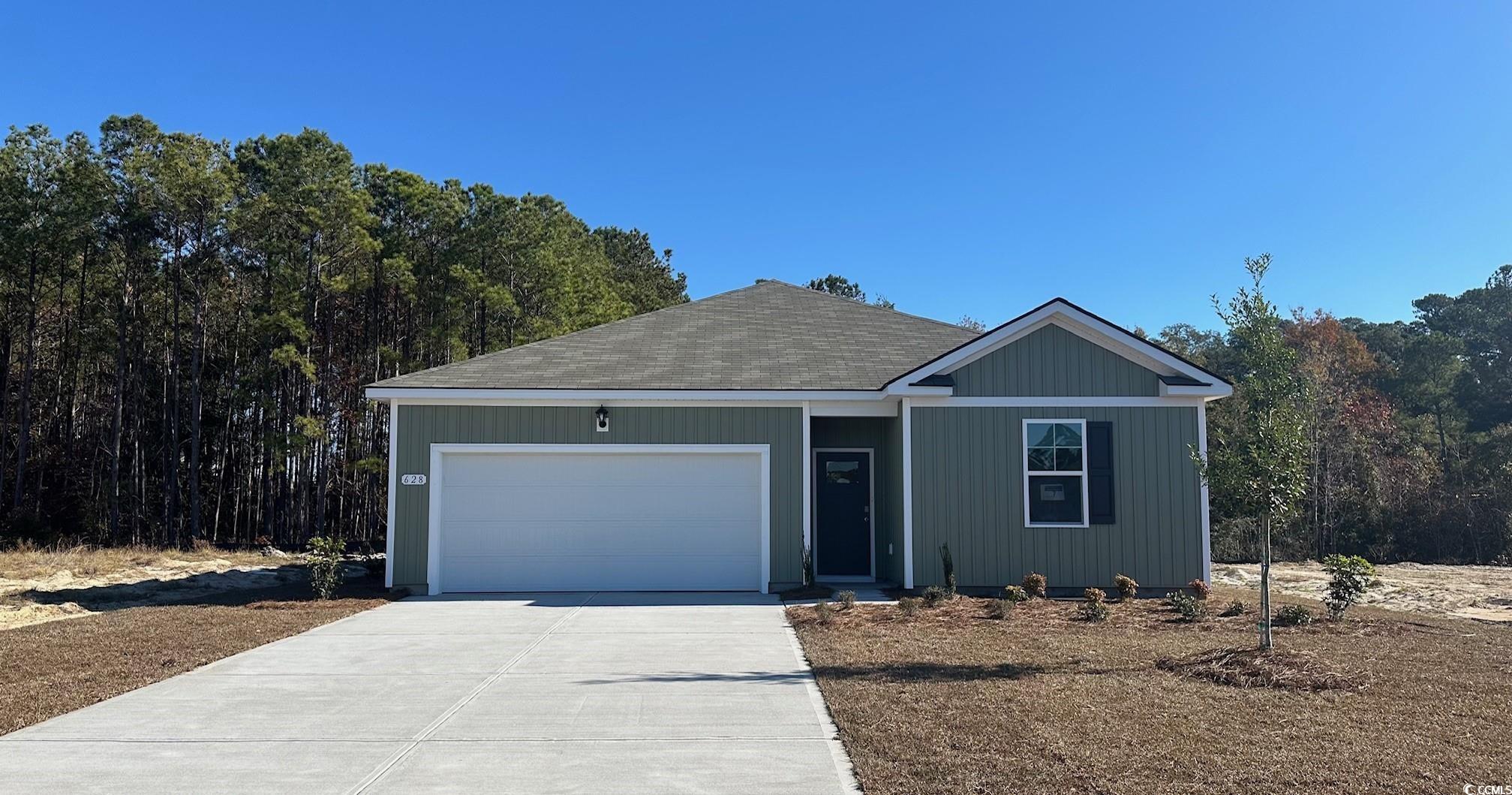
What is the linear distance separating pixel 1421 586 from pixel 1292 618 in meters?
8.33

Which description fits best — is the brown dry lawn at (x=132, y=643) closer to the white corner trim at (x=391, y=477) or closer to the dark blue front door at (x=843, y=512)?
the white corner trim at (x=391, y=477)

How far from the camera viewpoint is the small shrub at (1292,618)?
371 inches

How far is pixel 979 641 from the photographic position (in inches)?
330

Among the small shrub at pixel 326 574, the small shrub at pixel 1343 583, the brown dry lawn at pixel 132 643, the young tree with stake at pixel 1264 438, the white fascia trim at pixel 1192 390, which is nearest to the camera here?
the brown dry lawn at pixel 132 643

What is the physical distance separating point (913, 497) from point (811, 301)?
6377mm

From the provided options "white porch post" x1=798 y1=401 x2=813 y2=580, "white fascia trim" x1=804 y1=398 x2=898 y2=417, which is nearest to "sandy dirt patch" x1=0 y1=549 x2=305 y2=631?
"white porch post" x1=798 y1=401 x2=813 y2=580

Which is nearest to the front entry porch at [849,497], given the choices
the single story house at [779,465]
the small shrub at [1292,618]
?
the single story house at [779,465]

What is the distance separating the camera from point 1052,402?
1198 centimetres

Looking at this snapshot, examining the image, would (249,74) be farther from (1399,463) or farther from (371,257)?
(1399,463)

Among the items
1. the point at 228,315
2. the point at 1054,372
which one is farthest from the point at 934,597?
the point at 228,315

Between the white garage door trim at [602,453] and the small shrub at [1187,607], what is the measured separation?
4821 mm

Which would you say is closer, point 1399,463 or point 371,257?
point 371,257

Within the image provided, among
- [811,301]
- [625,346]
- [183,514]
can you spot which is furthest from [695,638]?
[183,514]

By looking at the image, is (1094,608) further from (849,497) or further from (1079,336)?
(849,497)
